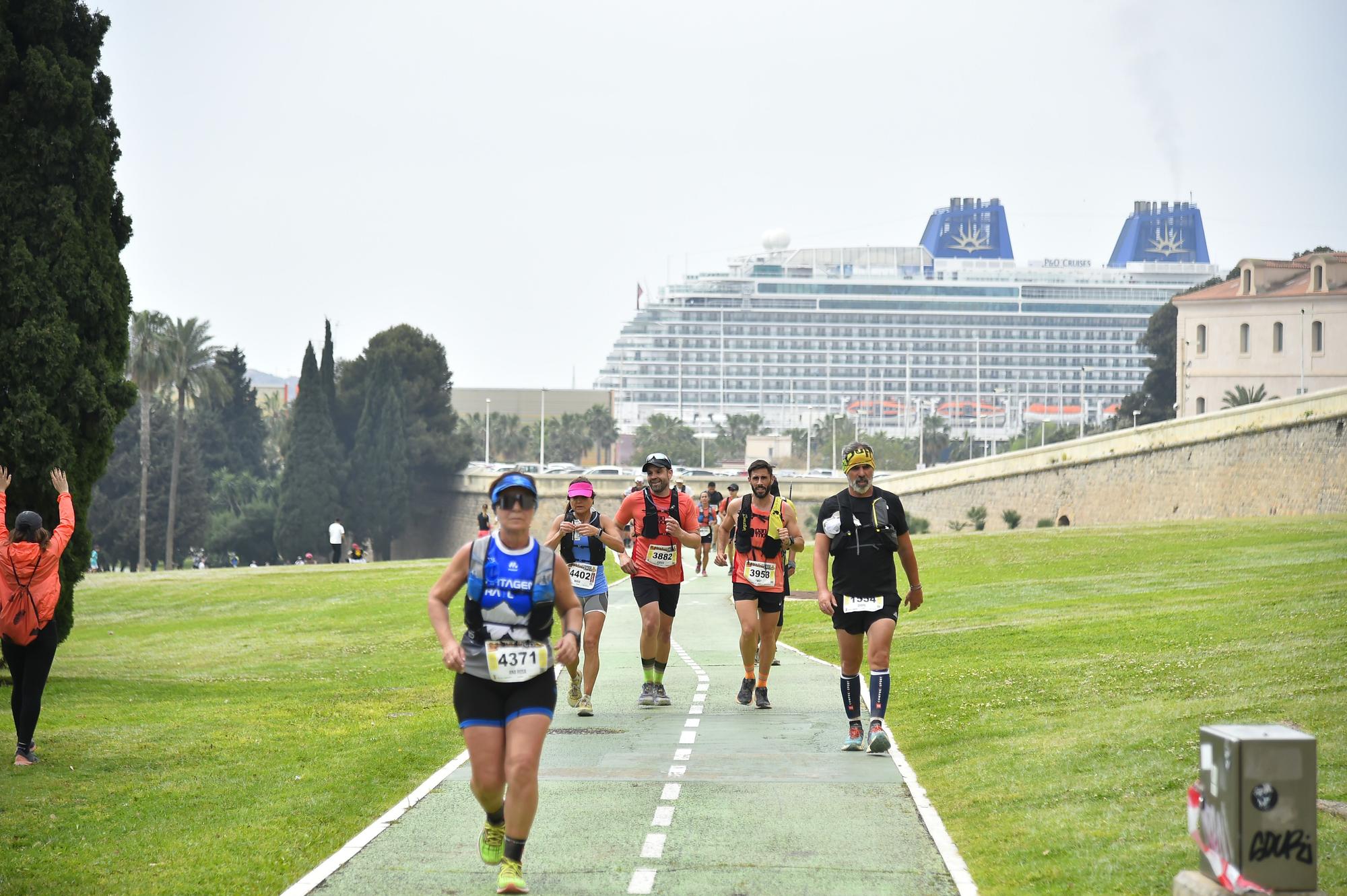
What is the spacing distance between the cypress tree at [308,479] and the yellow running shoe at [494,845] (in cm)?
7934

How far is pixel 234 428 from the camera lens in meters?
109

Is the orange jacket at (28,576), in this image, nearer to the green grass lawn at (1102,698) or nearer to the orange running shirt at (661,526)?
the orange running shirt at (661,526)

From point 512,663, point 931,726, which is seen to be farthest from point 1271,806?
point 931,726

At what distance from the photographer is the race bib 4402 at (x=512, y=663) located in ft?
22.4

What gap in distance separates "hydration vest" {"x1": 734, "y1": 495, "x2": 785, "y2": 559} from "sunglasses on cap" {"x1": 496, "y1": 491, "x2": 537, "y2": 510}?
594cm

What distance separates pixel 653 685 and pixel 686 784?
12.3 feet

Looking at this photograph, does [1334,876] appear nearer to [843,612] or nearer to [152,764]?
[843,612]

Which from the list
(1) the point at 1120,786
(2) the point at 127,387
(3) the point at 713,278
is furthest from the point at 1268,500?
(3) the point at 713,278

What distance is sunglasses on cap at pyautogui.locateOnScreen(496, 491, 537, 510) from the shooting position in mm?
6980

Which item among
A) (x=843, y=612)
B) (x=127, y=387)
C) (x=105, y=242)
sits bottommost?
(x=843, y=612)

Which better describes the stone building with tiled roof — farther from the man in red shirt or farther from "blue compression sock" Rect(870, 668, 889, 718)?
"blue compression sock" Rect(870, 668, 889, 718)

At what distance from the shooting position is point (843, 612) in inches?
417

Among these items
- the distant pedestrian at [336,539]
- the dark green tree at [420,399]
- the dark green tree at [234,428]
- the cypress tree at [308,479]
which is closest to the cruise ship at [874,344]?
the dark green tree at [234,428]

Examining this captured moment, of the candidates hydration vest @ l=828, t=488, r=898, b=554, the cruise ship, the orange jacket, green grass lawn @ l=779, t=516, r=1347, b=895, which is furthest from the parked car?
hydration vest @ l=828, t=488, r=898, b=554
